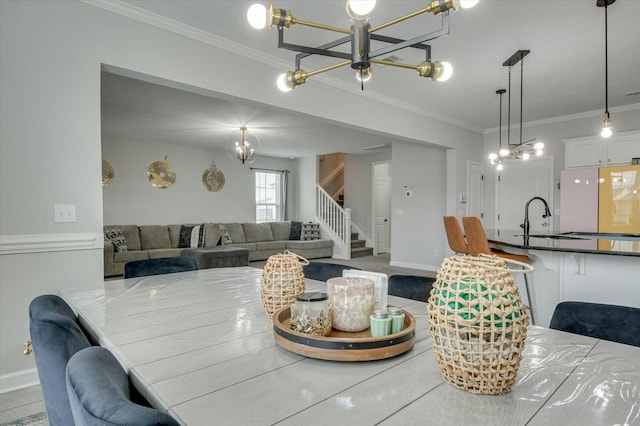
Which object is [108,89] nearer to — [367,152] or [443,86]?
[443,86]

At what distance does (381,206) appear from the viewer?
9094mm

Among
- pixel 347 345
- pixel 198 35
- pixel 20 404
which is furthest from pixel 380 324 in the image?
pixel 198 35

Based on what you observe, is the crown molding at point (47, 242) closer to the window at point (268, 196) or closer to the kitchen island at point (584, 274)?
the kitchen island at point (584, 274)

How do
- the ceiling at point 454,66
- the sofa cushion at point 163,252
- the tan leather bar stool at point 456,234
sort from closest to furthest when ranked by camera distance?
1. the ceiling at point 454,66
2. the tan leather bar stool at point 456,234
3. the sofa cushion at point 163,252

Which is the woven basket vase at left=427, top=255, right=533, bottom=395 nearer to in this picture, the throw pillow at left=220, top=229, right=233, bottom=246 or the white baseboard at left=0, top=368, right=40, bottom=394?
the white baseboard at left=0, top=368, right=40, bottom=394

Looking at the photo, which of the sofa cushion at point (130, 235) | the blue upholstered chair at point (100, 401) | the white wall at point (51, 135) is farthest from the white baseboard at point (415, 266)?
the blue upholstered chair at point (100, 401)

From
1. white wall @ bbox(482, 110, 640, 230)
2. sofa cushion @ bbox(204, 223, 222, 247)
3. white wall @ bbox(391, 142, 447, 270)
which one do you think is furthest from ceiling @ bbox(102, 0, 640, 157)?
sofa cushion @ bbox(204, 223, 222, 247)

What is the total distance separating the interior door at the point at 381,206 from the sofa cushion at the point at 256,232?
262cm

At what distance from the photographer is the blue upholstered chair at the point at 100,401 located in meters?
0.53

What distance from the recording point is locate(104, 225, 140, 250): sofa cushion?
6.44m

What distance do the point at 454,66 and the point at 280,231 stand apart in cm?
574

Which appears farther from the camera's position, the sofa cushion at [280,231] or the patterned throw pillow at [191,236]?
the sofa cushion at [280,231]

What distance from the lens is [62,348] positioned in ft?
3.00

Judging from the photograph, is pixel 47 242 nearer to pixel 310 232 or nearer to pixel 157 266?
pixel 157 266
